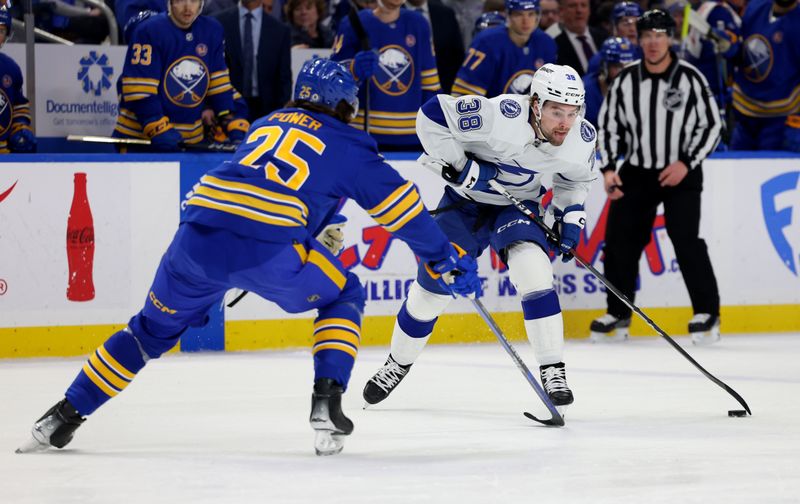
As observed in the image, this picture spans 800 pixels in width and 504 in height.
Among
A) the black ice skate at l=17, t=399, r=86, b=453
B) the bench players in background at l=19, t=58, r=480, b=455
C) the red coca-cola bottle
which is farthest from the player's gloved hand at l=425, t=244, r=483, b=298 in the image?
the red coca-cola bottle

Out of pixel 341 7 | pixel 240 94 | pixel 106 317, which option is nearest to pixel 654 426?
pixel 106 317

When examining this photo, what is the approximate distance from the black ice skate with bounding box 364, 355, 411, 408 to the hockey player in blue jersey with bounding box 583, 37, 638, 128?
2.87 metres

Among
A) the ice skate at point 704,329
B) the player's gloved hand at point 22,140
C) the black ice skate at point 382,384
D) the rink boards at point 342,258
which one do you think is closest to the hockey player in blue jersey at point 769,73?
the rink boards at point 342,258

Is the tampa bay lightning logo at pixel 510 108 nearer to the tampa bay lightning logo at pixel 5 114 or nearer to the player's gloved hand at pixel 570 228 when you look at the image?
the player's gloved hand at pixel 570 228

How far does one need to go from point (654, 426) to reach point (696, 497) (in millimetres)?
1099

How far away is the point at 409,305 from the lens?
489 cm

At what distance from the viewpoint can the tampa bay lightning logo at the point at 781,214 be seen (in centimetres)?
714

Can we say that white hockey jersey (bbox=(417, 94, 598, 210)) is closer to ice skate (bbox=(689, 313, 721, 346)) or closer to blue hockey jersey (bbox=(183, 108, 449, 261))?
blue hockey jersey (bbox=(183, 108, 449, 261))

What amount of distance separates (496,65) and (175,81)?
1.65 m

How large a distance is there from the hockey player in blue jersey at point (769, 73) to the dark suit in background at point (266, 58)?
2.58 metres

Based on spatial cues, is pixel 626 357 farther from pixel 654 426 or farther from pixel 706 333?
pixel 654 426

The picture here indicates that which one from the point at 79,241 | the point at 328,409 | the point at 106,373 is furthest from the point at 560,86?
the point at 79,241

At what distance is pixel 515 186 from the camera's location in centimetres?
486

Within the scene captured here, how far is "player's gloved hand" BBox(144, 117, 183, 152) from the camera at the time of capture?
647cm
